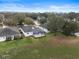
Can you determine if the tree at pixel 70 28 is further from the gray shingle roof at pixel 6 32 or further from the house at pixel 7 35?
the gray shingle roof at pixel 6 32

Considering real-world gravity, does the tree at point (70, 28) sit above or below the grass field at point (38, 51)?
above

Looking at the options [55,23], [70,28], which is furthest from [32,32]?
[70,28]

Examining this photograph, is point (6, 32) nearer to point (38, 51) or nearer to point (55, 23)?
point (55, 23)

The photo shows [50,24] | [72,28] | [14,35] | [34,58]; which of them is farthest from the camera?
[50,24]

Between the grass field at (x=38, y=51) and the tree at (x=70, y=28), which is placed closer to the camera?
the grass field at (x=38, y=51)

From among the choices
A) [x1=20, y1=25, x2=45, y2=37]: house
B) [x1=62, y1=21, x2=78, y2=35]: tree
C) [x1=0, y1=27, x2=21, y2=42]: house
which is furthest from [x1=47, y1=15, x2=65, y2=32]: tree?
[x1=0, y1=27, x2=21, y2=42]: house

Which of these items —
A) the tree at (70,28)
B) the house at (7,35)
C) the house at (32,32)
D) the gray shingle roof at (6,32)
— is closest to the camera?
the house at (7,35)

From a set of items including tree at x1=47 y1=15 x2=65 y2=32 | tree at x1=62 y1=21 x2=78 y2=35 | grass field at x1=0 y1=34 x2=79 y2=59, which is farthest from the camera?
tree at x1=47 y1=15 x2=65 y2=32

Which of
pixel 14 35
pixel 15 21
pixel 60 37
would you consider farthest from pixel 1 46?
pixel 15 21

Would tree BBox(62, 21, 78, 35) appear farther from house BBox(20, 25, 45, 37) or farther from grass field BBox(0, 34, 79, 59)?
house BBox(20, 25, 45, 37)

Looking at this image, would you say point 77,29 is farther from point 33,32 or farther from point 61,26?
point 33,32

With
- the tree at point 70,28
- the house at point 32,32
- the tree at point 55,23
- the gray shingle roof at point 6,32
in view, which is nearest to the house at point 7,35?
the gray shingle roof at point 6,32
